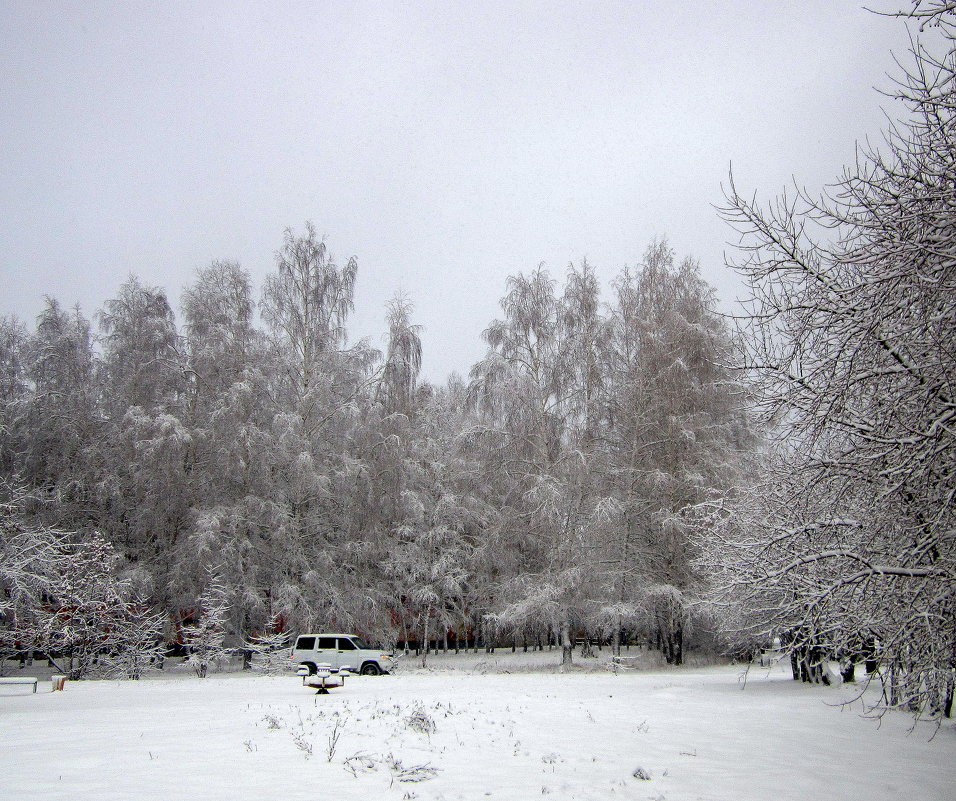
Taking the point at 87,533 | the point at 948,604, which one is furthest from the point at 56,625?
the point at 948,604

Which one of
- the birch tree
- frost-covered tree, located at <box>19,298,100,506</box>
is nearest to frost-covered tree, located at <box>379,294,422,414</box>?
frost-covered tree, located at <box>19,298,100,506</box>

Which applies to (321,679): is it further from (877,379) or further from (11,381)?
(11,381)

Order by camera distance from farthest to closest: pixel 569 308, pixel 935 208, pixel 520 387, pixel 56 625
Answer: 1. pixel 569 308
2. pixel 520 387
3. pixel 56 625
4. pixel 935 208

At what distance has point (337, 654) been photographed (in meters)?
23.1

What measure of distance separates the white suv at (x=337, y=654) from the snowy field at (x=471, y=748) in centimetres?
660

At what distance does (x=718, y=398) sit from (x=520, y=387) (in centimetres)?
681

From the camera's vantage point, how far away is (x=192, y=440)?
2523 cm

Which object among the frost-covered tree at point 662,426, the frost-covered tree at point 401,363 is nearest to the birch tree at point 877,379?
the frost-covered tree at point 662,426

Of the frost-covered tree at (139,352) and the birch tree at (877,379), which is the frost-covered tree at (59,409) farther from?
the birch tree at (877,379)

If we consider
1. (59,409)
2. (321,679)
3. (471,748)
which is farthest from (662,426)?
(59,409)

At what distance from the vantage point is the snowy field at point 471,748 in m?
7.21

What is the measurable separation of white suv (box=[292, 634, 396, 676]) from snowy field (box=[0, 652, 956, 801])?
21.6ft

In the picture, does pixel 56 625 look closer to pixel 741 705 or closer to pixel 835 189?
pixel 741 705

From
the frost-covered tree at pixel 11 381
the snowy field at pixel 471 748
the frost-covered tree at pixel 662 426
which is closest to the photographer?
the snowy field at pixel 471 748
